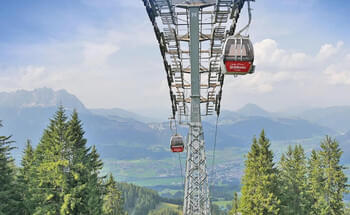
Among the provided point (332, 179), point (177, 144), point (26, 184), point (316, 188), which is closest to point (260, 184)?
point (316, 188)

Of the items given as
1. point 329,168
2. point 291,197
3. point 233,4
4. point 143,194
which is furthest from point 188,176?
point 143,194

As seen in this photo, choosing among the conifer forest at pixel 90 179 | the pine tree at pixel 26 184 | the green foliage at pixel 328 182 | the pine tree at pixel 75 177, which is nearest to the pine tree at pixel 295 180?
the conifer forest at pixel 90 179

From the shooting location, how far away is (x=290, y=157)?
123 feet

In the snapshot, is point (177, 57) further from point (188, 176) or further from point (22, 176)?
point (22, 176)

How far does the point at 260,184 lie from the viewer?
98.0 feet

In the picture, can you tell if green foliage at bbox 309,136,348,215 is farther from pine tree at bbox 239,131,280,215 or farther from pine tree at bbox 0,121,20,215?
pine tree at bbox 0,121,20,215

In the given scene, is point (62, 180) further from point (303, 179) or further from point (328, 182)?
point (328, 182)

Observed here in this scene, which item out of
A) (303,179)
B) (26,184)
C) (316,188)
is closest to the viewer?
(26,184)

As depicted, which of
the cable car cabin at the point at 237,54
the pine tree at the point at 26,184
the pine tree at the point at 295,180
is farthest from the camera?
the pine tree at the point at 295,180

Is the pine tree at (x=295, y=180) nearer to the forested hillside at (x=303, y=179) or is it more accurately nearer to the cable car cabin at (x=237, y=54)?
the forested hillside at (x=303, y=179)

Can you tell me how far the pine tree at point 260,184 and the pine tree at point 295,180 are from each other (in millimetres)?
5034

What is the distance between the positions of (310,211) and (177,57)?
1123 inches

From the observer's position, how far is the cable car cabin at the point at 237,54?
7930 millimetres

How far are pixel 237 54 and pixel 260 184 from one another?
24.2 metres
